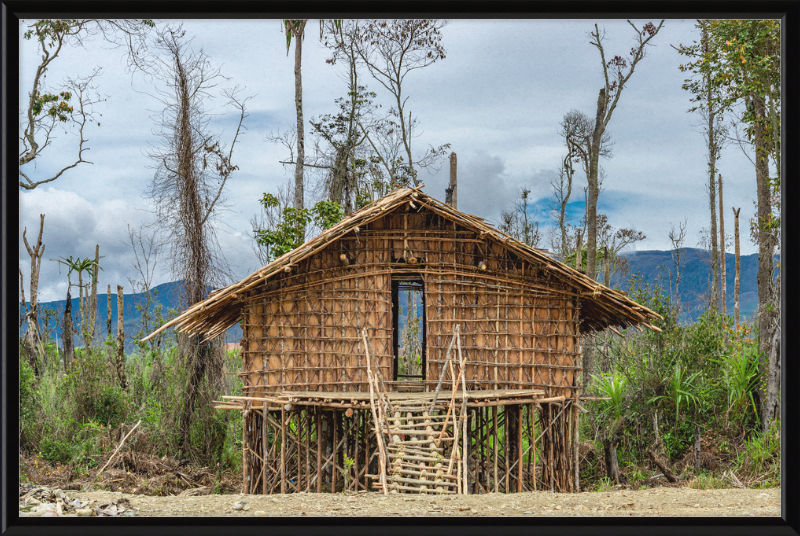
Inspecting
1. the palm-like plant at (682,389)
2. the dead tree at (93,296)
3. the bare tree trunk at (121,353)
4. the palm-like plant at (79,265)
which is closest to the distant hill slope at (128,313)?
the dead tree at (93,296)

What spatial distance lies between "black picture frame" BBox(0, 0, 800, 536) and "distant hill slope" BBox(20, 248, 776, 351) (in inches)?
426

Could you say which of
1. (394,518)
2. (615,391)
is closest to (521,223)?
(615,391)

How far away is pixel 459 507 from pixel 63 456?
11689mm

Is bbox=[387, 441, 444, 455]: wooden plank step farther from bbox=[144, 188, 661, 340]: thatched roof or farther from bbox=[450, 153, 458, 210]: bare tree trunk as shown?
bbox=[450, 153, 458, 210]: bare tree trunk

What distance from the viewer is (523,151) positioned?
2267 cm

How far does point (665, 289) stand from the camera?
54.7ft

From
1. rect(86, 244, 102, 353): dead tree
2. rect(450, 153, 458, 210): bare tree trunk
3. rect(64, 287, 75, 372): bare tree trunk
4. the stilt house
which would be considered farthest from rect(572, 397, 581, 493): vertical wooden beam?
rect(86, 244, 102, 353): dead tree

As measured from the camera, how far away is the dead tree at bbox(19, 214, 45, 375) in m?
16.4

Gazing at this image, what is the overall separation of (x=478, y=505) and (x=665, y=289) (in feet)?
37.5

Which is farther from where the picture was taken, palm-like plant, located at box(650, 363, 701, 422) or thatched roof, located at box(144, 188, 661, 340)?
palm-like plant, located at box(650, 363, 701, 422)

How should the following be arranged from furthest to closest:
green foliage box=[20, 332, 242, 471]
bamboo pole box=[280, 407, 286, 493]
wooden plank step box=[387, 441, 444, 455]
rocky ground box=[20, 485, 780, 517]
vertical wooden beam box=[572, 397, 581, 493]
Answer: green foliage box=[20, 332, 242, 471]
vertical wooden beam box=[572, 397, 581, 493]
bamboo pole box=[280, 407, 286, 493]
wooden plank step box=[387, 441, 444, 455]
rocky ground box=[20, 485, 780, 517]

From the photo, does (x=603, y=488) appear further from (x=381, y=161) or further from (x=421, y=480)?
(x=381, y=161)

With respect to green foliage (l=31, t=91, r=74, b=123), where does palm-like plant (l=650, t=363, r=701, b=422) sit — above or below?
below

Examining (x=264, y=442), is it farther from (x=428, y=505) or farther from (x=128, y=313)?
(x=128, y=313)
